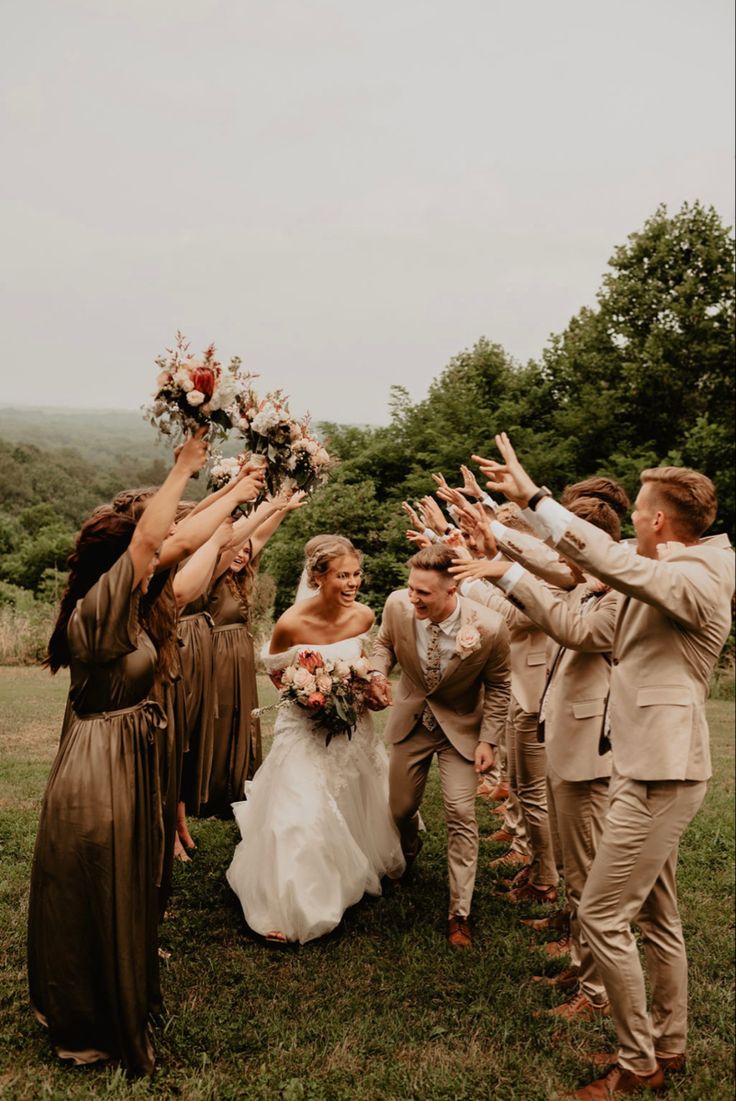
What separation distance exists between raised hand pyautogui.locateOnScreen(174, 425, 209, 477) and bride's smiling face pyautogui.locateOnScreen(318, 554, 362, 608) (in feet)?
7.37

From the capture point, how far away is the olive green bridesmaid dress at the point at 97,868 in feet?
12.7

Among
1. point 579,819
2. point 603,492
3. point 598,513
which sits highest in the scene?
point 603,492

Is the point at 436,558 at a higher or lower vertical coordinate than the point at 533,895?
higher

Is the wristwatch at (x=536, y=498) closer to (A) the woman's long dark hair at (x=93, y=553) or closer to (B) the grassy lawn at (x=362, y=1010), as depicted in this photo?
(A) the woman's long dark hair at (x=93, y=553)

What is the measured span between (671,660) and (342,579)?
2638 millimetres

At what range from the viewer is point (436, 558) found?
5.67m

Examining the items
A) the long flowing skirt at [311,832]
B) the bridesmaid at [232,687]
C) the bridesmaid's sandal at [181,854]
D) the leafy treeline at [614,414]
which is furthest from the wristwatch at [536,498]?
the leafy treeline at [614,414]

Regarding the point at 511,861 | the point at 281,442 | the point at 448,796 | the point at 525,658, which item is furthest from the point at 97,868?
the point at 511,861

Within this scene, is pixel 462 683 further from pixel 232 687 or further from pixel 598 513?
pixel 232 687

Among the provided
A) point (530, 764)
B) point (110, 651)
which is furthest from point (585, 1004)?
point (110, 651)

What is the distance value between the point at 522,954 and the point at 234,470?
362 centimetres

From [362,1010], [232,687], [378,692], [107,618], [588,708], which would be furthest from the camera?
[232,687]

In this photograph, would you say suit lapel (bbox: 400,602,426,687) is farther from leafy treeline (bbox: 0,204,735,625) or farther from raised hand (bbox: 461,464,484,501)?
leafy treeline (bbox: 0,204,735,625)

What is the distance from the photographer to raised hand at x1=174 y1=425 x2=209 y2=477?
12.5ft
